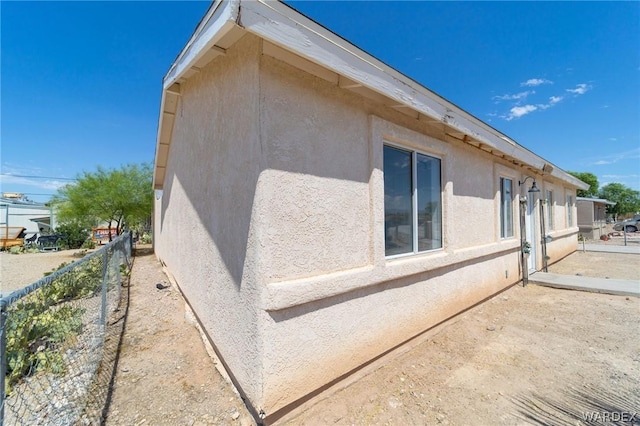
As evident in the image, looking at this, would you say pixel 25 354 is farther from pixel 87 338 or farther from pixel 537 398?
pixel 537 398

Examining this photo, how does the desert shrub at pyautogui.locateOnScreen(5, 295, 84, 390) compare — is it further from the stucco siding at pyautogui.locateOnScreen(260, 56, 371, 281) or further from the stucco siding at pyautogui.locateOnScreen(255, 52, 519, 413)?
the stucco siding at pyautogui.locateOnScreen(260, 56, 371, 281)

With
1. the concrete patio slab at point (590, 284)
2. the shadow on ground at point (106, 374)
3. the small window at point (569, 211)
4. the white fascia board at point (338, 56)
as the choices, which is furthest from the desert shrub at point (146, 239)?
the small window at point (569, 211)

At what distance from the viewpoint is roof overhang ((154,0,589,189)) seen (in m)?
2.05

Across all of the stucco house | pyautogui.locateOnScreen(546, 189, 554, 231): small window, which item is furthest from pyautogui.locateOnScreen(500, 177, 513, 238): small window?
pyautogui.locateOnScreen(546, 189, 554, 231): small window

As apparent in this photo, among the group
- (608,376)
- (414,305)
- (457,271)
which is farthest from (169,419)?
(608,376)

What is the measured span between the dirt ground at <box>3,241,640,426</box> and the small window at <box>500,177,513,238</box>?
218 centimetres

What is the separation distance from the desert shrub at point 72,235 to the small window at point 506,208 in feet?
78.8

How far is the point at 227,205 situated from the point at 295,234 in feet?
3.49

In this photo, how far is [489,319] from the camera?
493 centimetres

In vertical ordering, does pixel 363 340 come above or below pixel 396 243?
below

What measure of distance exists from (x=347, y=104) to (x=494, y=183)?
Answer: 192 inches

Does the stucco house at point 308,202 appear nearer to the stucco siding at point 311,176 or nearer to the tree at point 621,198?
the stucco siding at point 311,176

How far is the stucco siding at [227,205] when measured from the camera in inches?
99.6


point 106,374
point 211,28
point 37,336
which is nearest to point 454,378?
point 106,374
